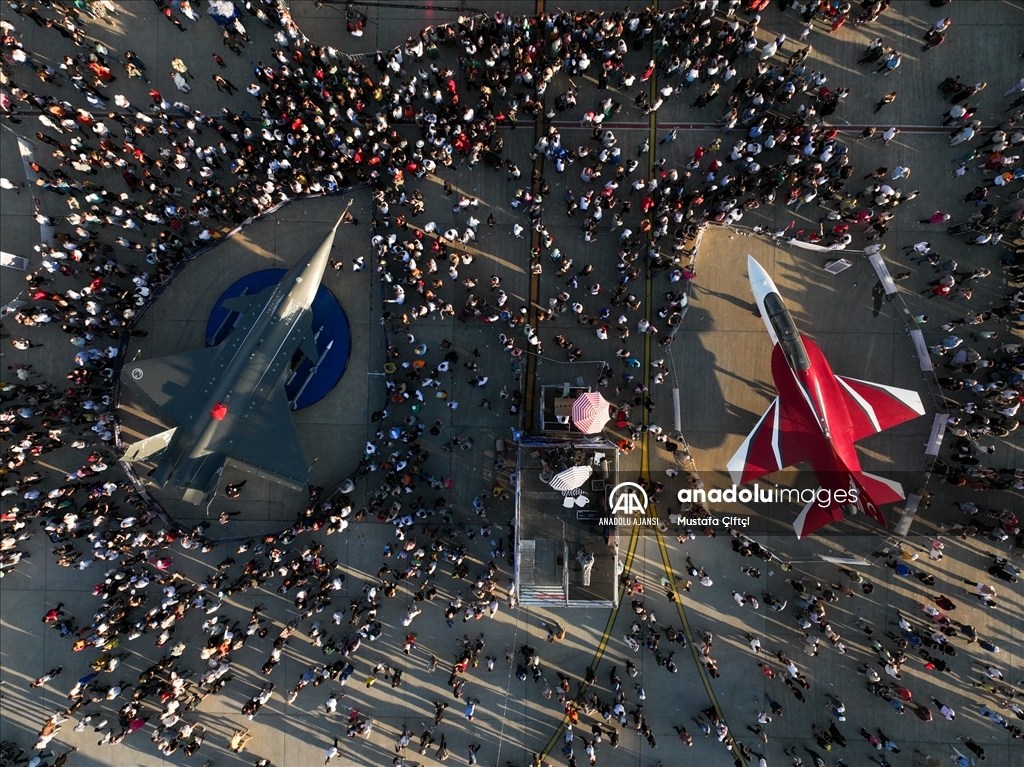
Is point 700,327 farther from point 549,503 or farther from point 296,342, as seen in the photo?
point 296,342

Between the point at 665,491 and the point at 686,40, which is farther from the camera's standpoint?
the point at 665,491

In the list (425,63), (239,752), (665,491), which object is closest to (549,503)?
(665,491)

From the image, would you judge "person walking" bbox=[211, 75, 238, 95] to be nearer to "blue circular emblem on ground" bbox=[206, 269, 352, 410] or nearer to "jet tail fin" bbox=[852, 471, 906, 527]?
"blue circular emblem on ground" bbox=[206, 269, 352, 410]

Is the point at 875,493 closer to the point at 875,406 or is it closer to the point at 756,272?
the point at 875,406

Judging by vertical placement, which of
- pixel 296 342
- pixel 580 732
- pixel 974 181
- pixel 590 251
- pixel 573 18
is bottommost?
pixel 580 732

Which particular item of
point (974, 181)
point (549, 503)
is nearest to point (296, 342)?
point (549, 503)

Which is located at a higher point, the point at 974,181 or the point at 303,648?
the point at 974,181
